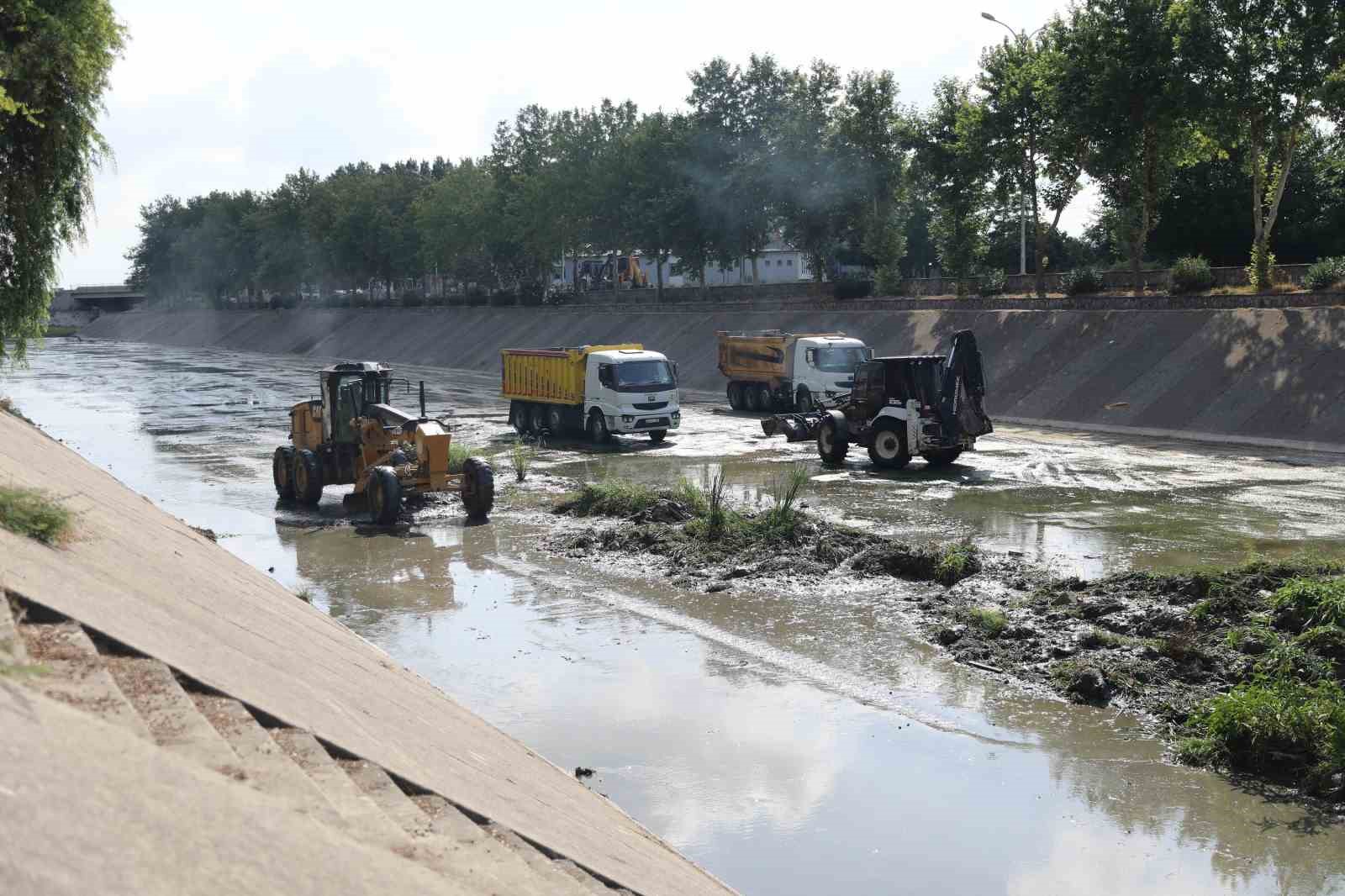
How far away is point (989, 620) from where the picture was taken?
45.6 feet

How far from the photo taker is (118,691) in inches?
227

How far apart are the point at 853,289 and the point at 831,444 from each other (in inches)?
1173

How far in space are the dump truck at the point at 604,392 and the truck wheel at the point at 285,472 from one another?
34.1 ft

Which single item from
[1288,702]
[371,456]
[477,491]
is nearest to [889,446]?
[477,491]

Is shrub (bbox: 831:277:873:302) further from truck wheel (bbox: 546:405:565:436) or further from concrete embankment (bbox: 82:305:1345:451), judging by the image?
truck wheel (bbox: 546:405:565:436)

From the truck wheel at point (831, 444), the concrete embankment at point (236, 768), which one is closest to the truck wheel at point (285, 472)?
the truck wheel at point (831, 444)

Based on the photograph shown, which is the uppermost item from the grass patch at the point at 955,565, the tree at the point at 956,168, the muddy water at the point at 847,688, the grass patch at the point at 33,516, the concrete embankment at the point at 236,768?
the tree at the point at 956,168

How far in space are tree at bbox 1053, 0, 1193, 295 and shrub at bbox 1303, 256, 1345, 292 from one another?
252 inches

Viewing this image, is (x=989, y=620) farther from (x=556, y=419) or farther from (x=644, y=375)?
(x=556, y=419)

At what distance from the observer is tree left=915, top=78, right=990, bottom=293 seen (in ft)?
156

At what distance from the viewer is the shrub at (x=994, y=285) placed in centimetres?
4881

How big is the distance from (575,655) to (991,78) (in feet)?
131

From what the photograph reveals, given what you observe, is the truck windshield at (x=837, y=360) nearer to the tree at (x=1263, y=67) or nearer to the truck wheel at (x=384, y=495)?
the tree at (x=1263, y=67)

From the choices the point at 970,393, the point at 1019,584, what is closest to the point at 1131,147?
the point at 970,393
